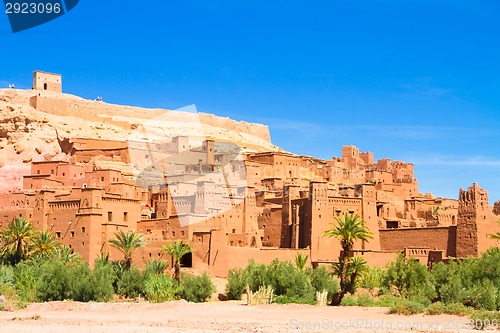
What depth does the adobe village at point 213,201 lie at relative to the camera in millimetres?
46938

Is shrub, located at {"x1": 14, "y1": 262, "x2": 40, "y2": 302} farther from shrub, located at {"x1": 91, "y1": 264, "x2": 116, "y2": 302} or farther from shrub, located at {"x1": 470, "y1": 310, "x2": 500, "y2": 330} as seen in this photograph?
shrub, located at {"x1": 470, "y1": 310, "x2": 500, "y2": 330}

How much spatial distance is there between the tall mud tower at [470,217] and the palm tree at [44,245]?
72.5ft

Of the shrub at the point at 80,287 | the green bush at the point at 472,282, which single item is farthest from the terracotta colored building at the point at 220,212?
the green bush at the point at 472,282

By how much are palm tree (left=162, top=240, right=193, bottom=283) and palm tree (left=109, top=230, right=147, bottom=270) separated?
60.2 inches

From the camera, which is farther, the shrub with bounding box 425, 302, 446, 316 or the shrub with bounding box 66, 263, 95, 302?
the shrub with bounding box 66, 263, 95, 302

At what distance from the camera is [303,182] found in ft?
226

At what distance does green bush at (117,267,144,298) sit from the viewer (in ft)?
137

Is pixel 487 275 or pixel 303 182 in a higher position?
pixel 303 182

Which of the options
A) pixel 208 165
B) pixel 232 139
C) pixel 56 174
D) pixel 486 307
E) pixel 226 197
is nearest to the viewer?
pixel 486 307

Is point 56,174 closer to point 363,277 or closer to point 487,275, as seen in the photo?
point 363,277

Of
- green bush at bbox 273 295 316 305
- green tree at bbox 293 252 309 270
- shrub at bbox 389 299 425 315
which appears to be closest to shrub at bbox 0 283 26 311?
green bush at bbox 273 295 316 305

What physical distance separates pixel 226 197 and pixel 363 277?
11.7 metres

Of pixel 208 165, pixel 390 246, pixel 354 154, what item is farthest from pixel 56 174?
pixel 354 154

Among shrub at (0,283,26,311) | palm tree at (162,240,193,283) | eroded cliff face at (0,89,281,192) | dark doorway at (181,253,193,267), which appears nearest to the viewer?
shrub at (0,283,26,311)
